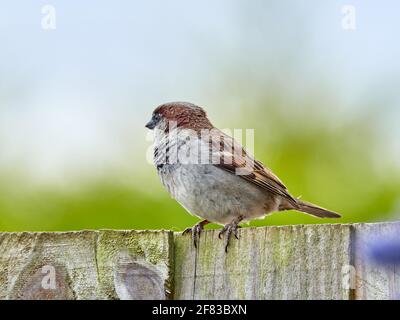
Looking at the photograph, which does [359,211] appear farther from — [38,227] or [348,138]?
[38,227]

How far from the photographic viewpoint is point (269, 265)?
2934 mm

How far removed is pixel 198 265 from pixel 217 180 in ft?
5.47

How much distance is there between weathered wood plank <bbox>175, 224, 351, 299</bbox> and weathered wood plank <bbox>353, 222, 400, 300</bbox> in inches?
1.4

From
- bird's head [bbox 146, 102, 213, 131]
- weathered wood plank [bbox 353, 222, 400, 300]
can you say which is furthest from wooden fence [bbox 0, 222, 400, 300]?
bird's head [bbox 146, 102, 213, 131]

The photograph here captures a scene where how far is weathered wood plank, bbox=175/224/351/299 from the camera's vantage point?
2859 mm

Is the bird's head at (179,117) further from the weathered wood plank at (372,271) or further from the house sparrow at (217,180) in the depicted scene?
the weathered wood plank at (372,271)

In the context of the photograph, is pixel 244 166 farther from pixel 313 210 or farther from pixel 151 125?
pixel 151 125

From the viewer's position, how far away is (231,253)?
3.03 metres

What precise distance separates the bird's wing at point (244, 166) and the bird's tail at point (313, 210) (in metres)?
0.10

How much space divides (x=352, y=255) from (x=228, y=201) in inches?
72.4

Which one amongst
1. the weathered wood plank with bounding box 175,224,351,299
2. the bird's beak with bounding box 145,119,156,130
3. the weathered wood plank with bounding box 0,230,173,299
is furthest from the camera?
the bird's beak with bounding box 145,119,156,130

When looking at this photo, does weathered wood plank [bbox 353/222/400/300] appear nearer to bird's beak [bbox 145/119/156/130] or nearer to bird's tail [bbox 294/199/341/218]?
bird's tail [bbox 294/199/341/218]

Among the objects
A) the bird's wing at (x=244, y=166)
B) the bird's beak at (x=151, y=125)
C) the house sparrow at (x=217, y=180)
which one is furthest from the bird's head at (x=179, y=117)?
the bird's wing at (x=244, y=166)

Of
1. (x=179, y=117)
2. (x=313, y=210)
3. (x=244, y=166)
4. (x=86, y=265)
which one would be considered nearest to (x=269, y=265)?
(x=86, y=265)
